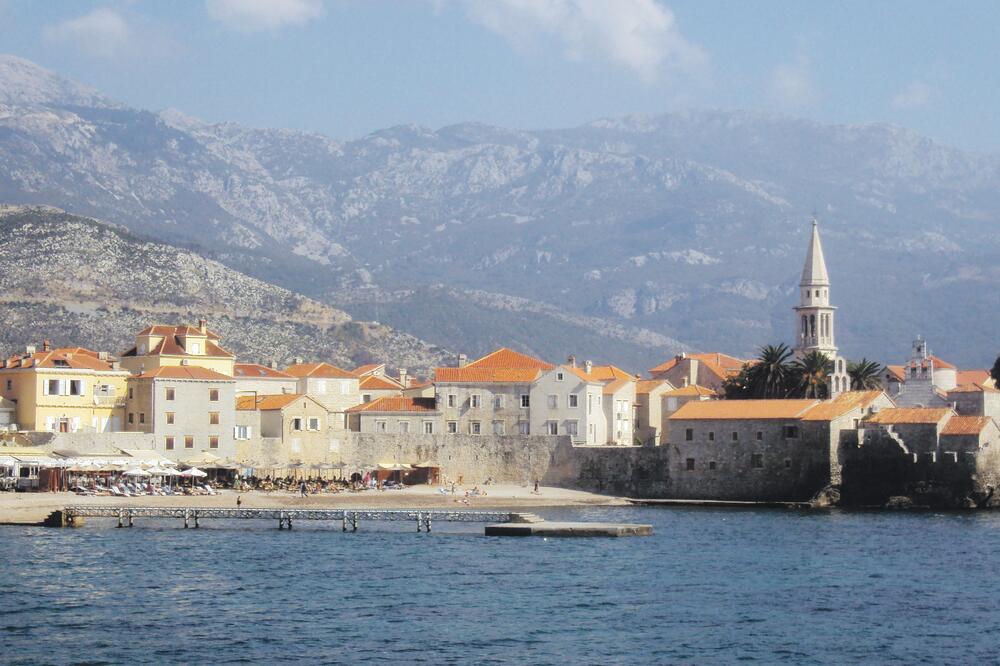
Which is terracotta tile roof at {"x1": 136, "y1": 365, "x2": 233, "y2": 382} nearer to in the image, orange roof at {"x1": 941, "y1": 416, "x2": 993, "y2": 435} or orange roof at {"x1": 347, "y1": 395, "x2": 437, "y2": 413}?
orange roof at {"x1": 347, "y1": 395, "x2": 437, "y2": 413}

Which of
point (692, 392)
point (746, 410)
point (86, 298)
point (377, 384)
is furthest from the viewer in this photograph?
point (86, 298)

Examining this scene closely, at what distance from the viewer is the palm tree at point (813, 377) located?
4380 inches

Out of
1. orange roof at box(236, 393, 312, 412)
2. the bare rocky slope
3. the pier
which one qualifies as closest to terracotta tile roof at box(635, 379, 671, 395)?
orange roof at box(236, 393, 312, 412)

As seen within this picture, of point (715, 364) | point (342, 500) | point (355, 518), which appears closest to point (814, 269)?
point (715, 364)

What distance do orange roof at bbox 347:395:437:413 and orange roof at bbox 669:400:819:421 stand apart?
A: 18.1 metres

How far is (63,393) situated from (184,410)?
7.29 metres

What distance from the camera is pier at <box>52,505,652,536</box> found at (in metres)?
81.3

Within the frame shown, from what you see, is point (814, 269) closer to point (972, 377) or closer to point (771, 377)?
point (972, 377)

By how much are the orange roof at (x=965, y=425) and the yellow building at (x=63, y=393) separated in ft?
161

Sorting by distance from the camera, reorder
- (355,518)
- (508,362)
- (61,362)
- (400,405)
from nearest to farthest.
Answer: (355,518) → (61,362) → (400,405) → (508,362)

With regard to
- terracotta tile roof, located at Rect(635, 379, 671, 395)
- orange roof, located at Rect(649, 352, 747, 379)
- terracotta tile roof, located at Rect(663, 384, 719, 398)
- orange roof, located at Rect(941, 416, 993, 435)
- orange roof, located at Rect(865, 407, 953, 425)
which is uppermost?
orange roof, located at Rect(649, 352, 747, 379)

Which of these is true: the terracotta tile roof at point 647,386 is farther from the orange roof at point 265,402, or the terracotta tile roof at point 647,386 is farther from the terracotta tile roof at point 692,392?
the orange roof at point 265,402

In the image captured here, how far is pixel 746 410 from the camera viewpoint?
10244 centimetres

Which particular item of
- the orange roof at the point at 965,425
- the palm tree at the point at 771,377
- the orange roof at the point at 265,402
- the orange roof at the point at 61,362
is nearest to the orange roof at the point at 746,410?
the orange roof at the point at 965,425
